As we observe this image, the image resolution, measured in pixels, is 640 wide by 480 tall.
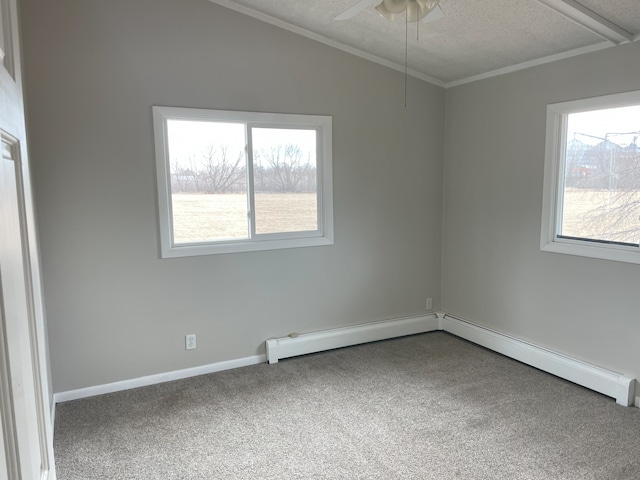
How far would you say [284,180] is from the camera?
3.79 meters

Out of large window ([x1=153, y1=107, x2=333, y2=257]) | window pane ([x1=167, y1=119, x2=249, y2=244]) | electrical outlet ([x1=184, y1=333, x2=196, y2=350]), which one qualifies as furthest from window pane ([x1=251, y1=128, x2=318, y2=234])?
electrical outlet ([x1=184, y1=333, x2=196, y2=350])

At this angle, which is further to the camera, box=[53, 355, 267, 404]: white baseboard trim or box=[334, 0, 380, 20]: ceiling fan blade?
box=[53, 355, 267, 404]: white baseboard trim

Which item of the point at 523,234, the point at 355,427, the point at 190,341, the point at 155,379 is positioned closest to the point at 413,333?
the point at 523,234

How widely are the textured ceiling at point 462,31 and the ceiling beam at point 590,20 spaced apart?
0.02m

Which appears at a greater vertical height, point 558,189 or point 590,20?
point 590,20

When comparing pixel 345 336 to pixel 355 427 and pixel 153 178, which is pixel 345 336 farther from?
pixel 153 178

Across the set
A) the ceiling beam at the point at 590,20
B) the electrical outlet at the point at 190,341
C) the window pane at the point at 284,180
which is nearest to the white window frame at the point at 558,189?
the ceiling beam at the point at 590,20

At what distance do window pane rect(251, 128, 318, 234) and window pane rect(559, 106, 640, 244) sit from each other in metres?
2.04

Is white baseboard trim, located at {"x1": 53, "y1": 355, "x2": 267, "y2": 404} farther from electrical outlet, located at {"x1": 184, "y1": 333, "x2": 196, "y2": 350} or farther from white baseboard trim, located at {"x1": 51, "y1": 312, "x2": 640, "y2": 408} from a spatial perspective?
electrical outlet, located at {"x1": 184, "y1": 333, "x2": 196, "y2": 350}

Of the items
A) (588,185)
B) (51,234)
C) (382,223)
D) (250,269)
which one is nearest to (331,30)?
(382,223)

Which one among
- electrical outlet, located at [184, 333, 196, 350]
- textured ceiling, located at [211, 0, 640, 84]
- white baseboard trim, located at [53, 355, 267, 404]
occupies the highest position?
textured ceiling, located at [211, 0, 640, 84]

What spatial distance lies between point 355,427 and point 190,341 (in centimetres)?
150

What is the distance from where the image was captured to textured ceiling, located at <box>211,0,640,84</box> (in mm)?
2728

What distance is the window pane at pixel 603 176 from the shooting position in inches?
117
